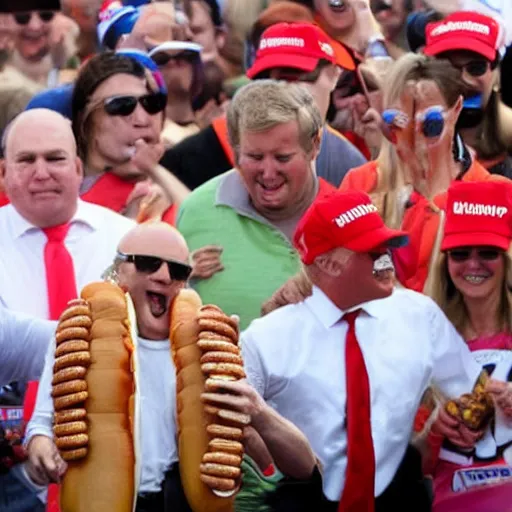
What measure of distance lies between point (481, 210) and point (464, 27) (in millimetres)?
1466

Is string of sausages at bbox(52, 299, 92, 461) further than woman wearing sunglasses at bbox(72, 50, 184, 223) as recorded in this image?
No

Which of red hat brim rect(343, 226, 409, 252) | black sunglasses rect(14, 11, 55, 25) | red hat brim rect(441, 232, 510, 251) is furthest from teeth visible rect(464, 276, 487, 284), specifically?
black sunglasses rect(14, 11, 55, 25)

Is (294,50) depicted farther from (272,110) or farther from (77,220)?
(77,220)

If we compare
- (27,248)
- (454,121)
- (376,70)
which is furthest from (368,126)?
(27,248)

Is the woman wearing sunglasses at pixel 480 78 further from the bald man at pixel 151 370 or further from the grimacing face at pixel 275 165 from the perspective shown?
the bald man at pixel 151 370

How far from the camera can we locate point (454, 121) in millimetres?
7898

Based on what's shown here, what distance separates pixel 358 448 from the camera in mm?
6637

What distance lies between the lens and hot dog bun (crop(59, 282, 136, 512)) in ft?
19.2

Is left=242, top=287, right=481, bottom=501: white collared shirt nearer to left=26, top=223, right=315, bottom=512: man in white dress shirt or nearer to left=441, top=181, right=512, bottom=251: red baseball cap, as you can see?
left=26, top=223, right=315, bottom=512: man in white dress shirt

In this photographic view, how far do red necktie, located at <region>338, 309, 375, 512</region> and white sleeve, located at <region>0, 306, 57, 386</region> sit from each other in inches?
40.1

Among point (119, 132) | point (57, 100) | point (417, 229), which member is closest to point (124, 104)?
point (119, 132)

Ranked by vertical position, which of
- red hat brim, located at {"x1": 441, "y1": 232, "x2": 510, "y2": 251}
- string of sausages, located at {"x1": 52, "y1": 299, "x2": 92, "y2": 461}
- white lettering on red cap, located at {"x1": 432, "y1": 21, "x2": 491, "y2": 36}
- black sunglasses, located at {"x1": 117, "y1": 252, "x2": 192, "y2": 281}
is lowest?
string of sausages, located at {"x1": 52, "y1": 299, "x2": 92, "y2": 461}

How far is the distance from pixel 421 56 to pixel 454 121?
306mm

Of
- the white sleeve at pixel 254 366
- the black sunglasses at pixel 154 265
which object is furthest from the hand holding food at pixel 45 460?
the white sleeve at pixel 254 366
